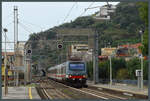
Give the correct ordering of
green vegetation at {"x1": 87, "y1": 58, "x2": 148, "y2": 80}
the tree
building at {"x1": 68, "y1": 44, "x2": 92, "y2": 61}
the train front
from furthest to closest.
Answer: green vegetation at {"x1": 87, "y1": 58, "x2": 148, "y2": 80}, building at {"x1": 68, "y1": 44, "x2": 92, "y2": 61}, the train front, the tree

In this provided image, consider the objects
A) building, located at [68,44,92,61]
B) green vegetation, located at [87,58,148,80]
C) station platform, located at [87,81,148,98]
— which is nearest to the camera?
station platform, located at [87,81,148,98]

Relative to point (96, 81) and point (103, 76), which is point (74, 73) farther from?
point (103, 76)

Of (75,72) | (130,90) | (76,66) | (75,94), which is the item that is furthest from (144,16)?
(75,72)

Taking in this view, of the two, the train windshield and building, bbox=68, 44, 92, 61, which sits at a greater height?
building, bbox=68, 44, 92, 61

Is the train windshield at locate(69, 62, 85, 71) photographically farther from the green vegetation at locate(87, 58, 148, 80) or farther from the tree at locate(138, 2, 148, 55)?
the tree at locate(138, 2, 148, 55)

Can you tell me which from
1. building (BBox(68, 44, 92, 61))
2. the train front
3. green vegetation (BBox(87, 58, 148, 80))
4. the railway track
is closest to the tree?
the railway track

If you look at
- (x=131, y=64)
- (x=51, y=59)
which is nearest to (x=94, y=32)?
(x=131, y=64)

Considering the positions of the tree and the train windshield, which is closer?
the tree

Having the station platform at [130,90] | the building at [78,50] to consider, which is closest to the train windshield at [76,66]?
the building at [78,50]

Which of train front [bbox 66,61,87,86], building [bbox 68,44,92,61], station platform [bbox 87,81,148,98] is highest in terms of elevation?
building [bbox 68,44,92,61]

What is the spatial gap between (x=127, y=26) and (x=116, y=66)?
60.6 ft

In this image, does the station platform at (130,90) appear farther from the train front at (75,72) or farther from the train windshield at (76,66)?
the train windshield at (76,66)

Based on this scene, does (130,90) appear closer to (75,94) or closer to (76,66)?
(75,94)

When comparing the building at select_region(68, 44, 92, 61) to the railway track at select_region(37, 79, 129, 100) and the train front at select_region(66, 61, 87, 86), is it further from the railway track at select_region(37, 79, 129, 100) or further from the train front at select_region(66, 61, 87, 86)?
the railway track at select_region(37, 79, 129, 100)
